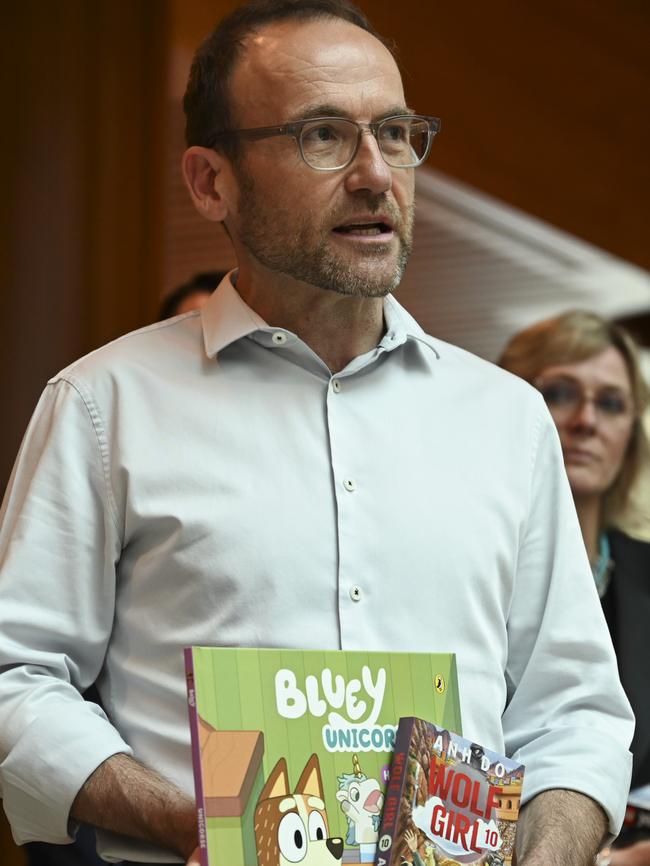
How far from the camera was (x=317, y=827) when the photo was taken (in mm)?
1585

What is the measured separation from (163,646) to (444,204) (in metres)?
3.54

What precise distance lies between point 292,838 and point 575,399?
84.8 inches

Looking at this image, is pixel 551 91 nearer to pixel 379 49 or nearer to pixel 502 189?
pixel 502 189

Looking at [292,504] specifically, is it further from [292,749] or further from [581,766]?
[581,766]

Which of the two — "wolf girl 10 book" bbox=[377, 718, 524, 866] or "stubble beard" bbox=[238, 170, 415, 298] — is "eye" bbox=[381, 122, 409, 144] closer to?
"stubble beard" bbox=[238, 170, 415, 298]

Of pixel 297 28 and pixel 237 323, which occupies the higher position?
pixel 297 28

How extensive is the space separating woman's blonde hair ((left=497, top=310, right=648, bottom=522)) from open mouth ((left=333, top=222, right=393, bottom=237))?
5.44ft

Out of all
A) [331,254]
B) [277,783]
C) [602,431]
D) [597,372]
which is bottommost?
[602,431]

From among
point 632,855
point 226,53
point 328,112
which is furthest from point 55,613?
point 632,855

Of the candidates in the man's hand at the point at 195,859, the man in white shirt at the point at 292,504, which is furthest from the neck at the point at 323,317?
the man's hand at the point at 195,859

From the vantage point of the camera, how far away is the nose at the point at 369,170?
1.95 meters

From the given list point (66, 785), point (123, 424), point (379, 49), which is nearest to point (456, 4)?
point (379, 49)

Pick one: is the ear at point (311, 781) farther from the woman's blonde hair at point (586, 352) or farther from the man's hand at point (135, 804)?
the woman's blonde hair at point (586, 352)

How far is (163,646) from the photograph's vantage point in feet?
6.15
